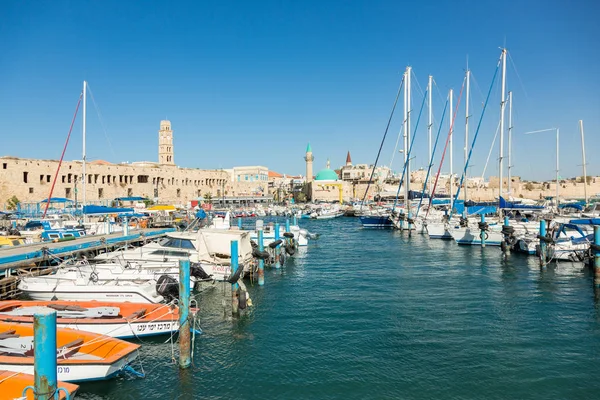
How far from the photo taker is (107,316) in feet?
43.6

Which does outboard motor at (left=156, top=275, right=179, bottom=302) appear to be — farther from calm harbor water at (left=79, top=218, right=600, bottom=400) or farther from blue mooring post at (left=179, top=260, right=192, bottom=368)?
blue mooring post at (left=179, top=260, right=192, bottom=368)

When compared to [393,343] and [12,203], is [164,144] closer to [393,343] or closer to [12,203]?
[12,203]

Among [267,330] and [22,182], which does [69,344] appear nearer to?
[267,330]

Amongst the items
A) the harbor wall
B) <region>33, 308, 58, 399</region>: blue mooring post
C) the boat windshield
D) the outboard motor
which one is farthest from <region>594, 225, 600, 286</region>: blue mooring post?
the harbor wall

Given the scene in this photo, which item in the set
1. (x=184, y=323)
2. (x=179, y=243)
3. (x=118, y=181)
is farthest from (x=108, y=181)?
(x=184, y=323)

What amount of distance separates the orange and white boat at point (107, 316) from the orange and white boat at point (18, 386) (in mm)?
3661

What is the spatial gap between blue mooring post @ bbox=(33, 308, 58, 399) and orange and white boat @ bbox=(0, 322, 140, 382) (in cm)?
285

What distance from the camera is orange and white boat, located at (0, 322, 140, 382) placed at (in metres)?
9.96

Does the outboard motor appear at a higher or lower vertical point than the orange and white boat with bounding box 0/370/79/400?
higher

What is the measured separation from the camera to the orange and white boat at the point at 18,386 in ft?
25.4

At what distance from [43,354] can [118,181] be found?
75377 millimetres

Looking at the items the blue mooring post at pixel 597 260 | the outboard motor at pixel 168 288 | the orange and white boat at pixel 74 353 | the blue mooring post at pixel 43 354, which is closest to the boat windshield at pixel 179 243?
the outboard motor at pixel 168 288

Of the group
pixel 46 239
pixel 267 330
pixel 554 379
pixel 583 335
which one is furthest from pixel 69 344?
pixel 46 239

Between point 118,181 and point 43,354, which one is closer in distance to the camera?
point 43,354
